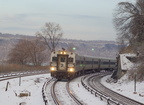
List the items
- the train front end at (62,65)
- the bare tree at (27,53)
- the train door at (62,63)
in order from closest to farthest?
the train front end at (62,65)
the train door at (62,63)
the bare tree at (27,53)

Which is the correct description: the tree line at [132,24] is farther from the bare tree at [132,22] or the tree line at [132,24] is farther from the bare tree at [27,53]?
the bare tree at [27,53]

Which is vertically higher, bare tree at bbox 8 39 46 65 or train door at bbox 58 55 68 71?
bare tree at bbox 8 39 46 65

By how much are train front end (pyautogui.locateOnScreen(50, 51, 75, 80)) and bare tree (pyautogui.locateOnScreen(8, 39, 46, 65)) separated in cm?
4007

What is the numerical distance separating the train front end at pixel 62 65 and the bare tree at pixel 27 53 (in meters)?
40.1

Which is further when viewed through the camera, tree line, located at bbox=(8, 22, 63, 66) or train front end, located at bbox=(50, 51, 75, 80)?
tree line, located at bbox=(8, 22, 63, 66)

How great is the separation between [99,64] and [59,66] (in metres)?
22.5

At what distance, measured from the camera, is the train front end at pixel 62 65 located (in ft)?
100

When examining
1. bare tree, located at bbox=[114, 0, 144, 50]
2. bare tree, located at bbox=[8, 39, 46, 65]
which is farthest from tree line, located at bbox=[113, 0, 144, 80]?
bare tree, located at bbox=[8, 39, 46, 65]

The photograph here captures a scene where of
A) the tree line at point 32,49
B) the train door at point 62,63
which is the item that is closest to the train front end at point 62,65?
the train door at point 62,63

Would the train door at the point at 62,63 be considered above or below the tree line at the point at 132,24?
below

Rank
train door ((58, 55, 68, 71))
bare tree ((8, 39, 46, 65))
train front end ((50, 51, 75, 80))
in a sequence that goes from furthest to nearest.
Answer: bare tree ((8, 39, 46, 65)) < train door ((58, 55, 68, 71)) < train front end ((50, 51, 75, 80))

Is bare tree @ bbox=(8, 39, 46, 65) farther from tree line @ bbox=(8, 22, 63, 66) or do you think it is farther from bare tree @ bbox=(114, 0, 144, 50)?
bare tree @ bbox=(114, 0, 144, 50)

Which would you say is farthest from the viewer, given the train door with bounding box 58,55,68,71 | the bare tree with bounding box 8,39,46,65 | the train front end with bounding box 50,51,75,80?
the bare tree with bounding box 8,39,46,65

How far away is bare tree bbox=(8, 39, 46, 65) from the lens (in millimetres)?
69375
